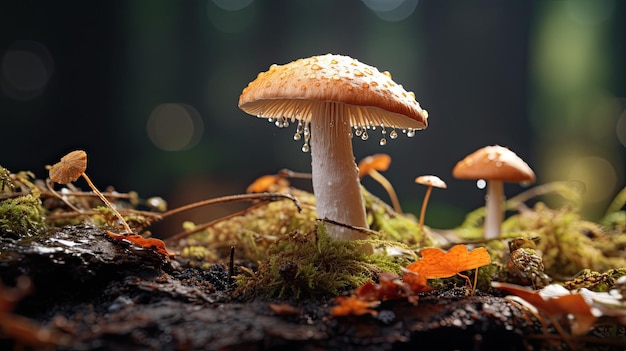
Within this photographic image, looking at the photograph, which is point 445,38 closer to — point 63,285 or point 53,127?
point 53,127

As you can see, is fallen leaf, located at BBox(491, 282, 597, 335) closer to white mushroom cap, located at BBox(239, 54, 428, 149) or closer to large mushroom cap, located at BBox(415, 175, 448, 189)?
white mushroom cap, located at BBox(239, 54, 428, 149)

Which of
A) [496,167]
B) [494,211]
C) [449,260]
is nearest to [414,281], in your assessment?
[449,260]

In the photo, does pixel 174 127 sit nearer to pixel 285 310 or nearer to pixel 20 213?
pixel 20 213

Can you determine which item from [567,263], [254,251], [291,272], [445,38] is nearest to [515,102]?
[445,38]

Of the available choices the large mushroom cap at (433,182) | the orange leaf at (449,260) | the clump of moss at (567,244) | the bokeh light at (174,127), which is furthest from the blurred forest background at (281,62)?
the orange leaf at (449,260)

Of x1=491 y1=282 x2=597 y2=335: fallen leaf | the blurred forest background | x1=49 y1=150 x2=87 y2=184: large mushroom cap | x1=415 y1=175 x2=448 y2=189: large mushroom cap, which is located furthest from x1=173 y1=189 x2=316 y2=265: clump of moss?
the blurred forest background

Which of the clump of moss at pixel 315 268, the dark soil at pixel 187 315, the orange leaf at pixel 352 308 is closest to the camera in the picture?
the dark soil at pixel 187 315

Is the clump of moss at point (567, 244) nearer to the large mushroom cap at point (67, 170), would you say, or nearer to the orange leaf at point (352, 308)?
the orange leaf at point (352, 308)
